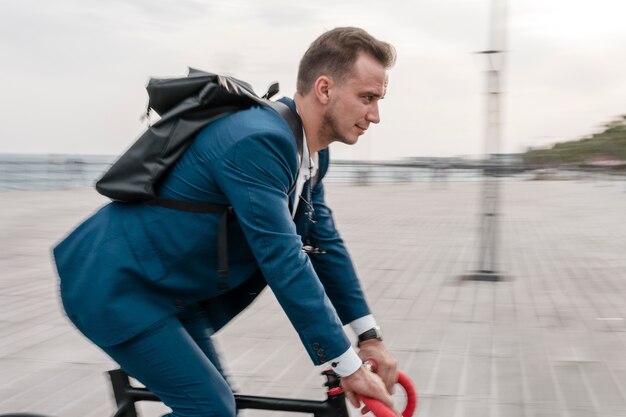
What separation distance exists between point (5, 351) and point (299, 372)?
81.9 inches

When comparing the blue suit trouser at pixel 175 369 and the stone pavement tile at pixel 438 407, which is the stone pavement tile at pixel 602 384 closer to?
the stone pavement tile at pixel 438 407

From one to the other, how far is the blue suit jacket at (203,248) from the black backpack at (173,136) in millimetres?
23

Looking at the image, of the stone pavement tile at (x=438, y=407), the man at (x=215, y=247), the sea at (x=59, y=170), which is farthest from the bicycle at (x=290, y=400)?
the sea at (x=59, y=170)

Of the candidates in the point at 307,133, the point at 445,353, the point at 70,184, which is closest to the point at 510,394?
the point at 445,353

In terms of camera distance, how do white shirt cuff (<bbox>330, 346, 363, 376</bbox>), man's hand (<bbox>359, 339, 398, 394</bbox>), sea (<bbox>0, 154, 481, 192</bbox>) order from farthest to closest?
sea (<bbox>0, 154, 481, 192</bbox>) → man's hand (<bbox>359, 339, 398, 394</bbox>) → white shirt cuff (<bbox>330, 346, 363, 376</bbox>)

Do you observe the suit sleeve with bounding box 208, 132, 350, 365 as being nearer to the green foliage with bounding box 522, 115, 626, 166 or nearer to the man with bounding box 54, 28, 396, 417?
the man with bounding box 54, 28, 396, 417

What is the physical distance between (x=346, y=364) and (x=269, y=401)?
0.37 meters

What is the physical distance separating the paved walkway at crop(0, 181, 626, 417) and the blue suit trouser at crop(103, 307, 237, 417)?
6.41 ft

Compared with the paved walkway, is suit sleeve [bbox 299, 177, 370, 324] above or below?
above

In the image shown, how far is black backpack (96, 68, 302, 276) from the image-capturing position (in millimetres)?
1896

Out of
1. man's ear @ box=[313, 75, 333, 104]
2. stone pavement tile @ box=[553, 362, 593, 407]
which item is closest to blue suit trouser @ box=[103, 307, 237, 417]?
man's ear @ box=[313, 75, 333, 104]

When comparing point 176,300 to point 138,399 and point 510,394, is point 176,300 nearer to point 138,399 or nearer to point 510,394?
point 138,399

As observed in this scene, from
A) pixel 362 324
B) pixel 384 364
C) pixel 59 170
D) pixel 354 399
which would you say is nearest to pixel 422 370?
pixel 362 324

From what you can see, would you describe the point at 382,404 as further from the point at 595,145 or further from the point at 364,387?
the point at 595,145
